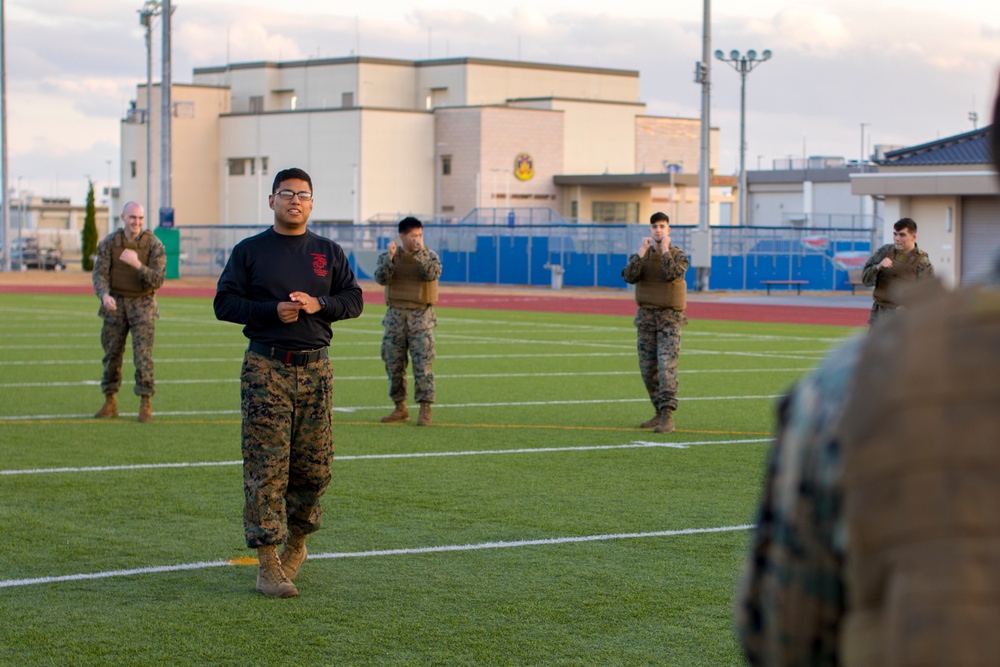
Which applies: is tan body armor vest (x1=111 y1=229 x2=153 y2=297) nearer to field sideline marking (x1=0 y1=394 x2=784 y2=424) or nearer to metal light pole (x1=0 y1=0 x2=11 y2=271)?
field sideline marking (x1=0 y1=394 x2=784 y2=424)

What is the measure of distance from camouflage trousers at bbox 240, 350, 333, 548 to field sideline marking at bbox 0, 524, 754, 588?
60 cm

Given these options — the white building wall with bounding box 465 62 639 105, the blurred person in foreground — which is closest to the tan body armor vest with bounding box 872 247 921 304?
the blurred person in foreground

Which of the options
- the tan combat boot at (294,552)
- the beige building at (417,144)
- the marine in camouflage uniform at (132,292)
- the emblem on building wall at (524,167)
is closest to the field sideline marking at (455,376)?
the marine in camouflage uniform at (132,292)

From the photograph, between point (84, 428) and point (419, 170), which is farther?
point (419, 170)

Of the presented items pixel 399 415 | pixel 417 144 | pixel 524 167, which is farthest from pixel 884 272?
pixel 524 167

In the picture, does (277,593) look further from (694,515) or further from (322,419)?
(694,515)

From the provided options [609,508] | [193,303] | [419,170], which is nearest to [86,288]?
[193,303]

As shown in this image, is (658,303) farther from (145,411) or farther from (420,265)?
(145,411)

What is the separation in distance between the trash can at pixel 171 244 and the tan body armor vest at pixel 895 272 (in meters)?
39.6

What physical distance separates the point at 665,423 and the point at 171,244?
42142 mm

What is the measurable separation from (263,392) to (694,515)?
3.32 meters

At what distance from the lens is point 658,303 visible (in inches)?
579

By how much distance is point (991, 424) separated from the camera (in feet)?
5.14

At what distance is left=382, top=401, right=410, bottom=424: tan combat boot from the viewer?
15180mm
